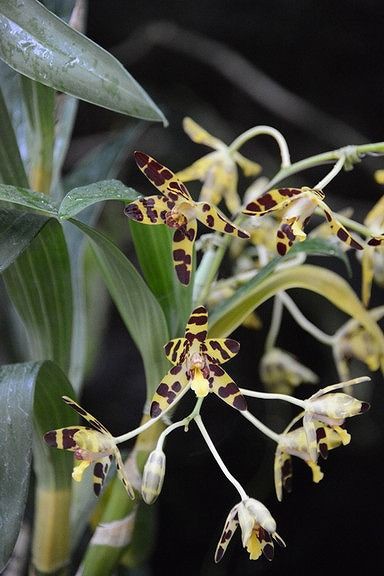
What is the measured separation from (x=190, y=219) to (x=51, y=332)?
206mm

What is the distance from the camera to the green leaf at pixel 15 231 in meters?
0.51

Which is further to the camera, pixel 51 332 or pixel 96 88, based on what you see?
pixel 51 332

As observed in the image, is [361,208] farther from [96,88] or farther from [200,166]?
[96,88]

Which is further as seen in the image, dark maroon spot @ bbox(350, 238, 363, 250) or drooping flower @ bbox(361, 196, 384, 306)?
drooping flower @ bbox(361, 196, 384, 306)

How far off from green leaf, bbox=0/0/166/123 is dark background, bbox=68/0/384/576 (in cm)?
68

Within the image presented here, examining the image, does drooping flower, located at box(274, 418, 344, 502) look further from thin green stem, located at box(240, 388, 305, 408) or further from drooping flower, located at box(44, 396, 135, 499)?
drooping flower, located at box(44, 396, 135, 499)

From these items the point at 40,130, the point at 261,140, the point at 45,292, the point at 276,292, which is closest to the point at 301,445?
the point at 276,292

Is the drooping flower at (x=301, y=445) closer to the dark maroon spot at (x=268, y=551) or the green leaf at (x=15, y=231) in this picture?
the dark maroon spot at (x=268, y=551)

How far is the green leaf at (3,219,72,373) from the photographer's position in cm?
61

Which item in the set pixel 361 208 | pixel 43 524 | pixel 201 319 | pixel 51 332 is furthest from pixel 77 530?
pixel 361 208

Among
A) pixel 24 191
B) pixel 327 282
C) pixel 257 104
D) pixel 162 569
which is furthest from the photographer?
pixel 257 104

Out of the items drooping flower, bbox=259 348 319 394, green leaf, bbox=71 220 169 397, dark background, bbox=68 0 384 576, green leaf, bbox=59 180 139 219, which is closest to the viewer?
green leaf, bbox=59 180 139 219

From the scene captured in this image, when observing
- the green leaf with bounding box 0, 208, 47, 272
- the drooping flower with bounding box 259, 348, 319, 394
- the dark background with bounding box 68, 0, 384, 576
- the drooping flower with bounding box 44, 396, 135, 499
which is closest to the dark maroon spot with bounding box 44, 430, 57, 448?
the drooping flower with bounding box 44, 396, 135, 499

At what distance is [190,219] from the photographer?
532 mm
